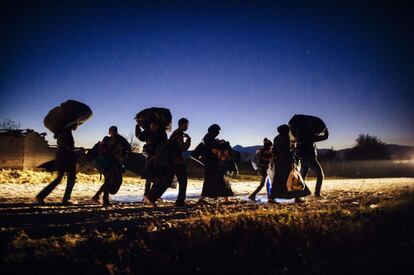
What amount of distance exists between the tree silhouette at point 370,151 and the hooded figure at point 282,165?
213 feet

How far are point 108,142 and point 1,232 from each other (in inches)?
151

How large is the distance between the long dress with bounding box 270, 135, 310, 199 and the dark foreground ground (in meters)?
2.03

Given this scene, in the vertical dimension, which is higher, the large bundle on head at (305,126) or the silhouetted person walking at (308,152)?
the large bundle on head at (305,126)

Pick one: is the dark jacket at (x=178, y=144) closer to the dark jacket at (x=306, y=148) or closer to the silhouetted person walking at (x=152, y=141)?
the silhouetted person walking at (x=152, y=141)

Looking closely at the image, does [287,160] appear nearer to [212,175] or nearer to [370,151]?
[212,175]

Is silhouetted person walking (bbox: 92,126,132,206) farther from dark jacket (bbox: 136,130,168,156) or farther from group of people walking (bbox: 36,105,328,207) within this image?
dark jacket (bbox: 136,130,168,156)

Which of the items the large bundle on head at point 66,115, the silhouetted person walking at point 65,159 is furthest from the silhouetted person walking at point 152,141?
the silhouetted person walking at point 65,159

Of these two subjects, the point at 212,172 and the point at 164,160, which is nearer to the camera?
the point at 164,160

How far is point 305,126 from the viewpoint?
988 centimetres

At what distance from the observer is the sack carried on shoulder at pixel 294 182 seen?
855 centimetres

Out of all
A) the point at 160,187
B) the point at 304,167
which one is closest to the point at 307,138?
the point at 304,167

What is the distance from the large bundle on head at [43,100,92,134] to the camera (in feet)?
26.3

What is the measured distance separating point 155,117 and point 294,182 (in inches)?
149

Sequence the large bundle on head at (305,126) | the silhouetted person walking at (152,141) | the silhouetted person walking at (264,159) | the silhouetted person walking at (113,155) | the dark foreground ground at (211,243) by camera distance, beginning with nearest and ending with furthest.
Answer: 1. the dark foreground ground at (211,243)
2. the silhouetted person walking at (152,141)
3. the silhouetted person walking at (113,155)
4. the large bundle on head at (305,126)
5. the silhouetted person walking at (264,159)
